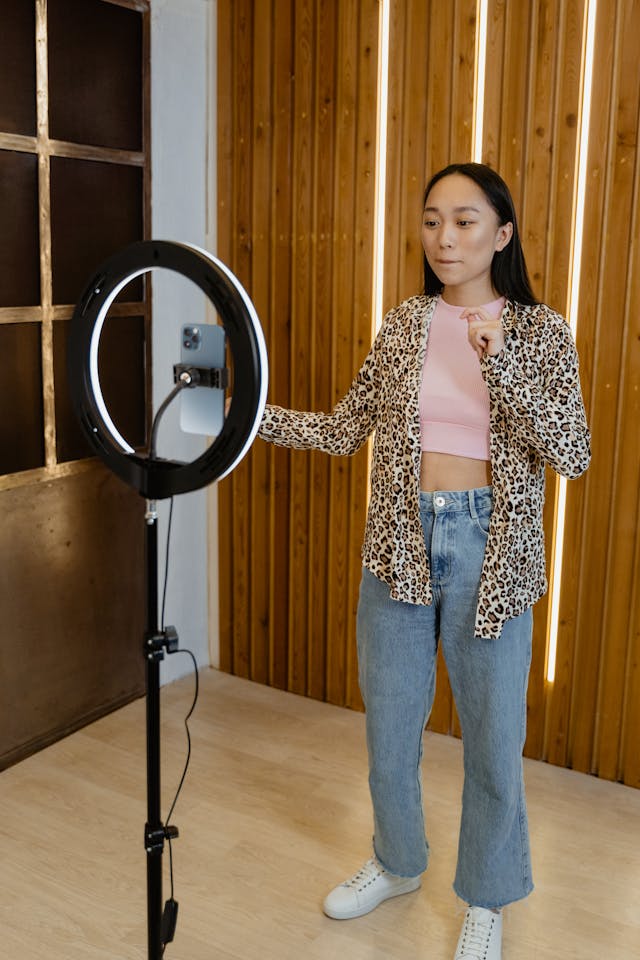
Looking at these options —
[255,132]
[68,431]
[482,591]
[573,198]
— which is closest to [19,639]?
[68,431]

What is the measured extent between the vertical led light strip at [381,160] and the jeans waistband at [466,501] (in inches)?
45.1

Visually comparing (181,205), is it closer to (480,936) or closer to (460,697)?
(460,697)

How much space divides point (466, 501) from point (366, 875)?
91cm

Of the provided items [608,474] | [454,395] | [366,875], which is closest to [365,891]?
[366,875]

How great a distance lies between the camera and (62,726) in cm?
293

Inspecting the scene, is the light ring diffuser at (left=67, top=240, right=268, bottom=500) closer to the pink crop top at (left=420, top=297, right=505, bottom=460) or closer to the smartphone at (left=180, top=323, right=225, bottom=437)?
the smartphone at (left=180, top=323, right=225, bottom=437)

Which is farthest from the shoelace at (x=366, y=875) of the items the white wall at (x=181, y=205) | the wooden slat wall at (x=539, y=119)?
the wooden slat wall at (x=539, y=119)

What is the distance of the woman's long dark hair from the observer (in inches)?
72.9

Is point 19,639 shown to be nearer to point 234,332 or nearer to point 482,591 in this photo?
point 482,591

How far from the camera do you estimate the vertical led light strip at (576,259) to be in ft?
8.16

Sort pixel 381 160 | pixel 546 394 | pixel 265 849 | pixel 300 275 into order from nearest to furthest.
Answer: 1. pixel 546 394
2. pixel 265 849
3. pixel 381 160
4. pixel 300 275

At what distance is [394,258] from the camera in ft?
9.37

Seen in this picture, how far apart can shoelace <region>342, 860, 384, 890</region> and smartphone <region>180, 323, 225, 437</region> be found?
1.23 m

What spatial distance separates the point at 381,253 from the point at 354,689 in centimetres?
135
